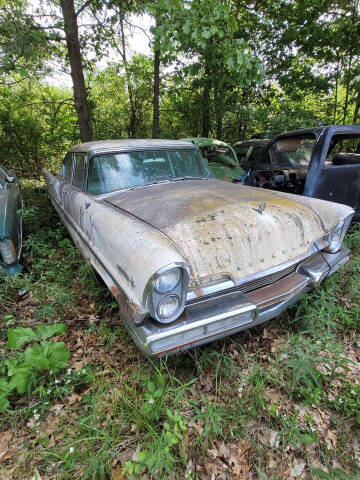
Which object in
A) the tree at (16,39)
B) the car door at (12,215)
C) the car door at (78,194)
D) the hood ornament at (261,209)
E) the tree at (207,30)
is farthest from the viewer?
the tree at (207,30)

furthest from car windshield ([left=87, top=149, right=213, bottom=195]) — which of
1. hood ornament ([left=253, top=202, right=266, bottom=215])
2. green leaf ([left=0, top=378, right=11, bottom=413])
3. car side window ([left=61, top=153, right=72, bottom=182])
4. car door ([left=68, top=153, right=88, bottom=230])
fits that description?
green leaf ([left=0, top=378, right=11, bottom=413])

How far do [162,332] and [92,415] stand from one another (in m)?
0.76

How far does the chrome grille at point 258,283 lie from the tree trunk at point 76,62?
5.27 m

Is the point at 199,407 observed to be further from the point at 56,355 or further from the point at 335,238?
the point at 335,238

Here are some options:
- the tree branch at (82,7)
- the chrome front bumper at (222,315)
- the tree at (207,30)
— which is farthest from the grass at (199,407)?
the tree branch at (82,7)

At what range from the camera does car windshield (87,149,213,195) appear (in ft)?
8.49

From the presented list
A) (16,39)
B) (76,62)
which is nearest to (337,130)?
(16,39)

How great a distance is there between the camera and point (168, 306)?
1.43 meters

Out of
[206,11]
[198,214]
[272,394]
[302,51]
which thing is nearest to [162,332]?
[198,214]

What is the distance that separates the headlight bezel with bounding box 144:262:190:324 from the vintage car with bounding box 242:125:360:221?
235 centimetres

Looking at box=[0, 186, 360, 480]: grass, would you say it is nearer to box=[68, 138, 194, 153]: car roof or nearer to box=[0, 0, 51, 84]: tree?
box=[68, 138, 194, 153]: car roof

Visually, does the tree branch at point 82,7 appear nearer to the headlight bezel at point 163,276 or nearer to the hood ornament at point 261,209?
the hood ornament at point 261,209

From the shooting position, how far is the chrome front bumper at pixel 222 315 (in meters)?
1.39

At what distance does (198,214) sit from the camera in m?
1.86
